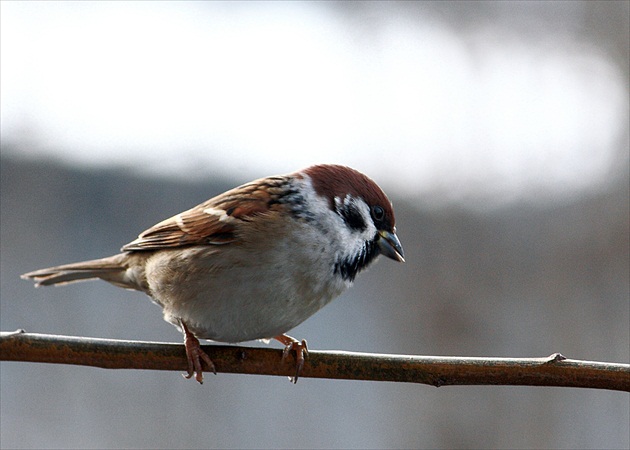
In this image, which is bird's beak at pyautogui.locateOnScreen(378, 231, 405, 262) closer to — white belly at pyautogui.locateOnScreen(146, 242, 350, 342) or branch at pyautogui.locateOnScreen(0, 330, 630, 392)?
white belly at pyautogui.locateOnScreen(146, 242, 350, 342)

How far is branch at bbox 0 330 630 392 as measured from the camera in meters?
1.51

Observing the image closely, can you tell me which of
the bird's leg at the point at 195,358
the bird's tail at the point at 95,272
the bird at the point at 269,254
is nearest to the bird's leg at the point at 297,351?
the bird at the point at 269,254

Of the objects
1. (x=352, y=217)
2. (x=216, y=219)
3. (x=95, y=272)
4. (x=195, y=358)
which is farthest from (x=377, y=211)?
(x=95, y=272)

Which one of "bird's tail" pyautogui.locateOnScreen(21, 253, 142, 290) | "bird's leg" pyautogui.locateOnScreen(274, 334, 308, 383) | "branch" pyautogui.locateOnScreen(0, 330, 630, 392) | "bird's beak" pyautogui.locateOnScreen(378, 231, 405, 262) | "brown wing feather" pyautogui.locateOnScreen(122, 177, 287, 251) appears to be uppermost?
"brown wing feather" pyautogui.locateOnScreen(122, 177, 287, 251)

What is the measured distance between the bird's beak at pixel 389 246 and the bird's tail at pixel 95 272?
720 millimetres

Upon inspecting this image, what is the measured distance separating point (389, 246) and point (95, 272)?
87cm

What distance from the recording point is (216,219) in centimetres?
203

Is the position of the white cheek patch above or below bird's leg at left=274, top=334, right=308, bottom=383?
above

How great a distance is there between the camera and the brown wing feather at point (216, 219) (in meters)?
1.96

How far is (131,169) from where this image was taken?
380cm

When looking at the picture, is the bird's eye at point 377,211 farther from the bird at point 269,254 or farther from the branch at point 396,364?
the branch at point 396,364

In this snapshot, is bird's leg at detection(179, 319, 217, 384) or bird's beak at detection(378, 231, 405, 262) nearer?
bird's leg at detection(179, 319, 217, 384)

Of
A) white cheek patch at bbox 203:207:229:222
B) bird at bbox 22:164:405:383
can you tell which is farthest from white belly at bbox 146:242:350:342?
white cheek patch at bbox 203:207:229:222

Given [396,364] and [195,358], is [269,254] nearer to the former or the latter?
[195,358]
